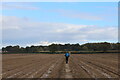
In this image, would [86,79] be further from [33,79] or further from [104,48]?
[104,48]

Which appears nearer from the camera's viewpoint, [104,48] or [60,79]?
[60,79]

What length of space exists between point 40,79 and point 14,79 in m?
1.68

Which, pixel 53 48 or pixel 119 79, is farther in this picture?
pixel 53 48

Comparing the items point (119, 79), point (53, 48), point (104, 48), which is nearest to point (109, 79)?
point (119, 79)

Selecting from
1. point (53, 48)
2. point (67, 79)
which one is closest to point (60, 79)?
point (67, 79)

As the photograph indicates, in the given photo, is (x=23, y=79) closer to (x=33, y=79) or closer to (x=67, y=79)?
(x=33, y=79)

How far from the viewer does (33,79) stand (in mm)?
14297

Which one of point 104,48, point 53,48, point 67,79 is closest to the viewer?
point 67,79

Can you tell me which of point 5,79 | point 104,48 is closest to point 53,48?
point 104,48

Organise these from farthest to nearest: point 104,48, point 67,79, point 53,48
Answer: point 53,48 → point 104,48 → point 67,79

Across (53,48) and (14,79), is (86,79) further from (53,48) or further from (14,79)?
(53,48)

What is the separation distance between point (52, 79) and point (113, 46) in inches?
7436

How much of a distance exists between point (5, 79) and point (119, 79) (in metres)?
7.21

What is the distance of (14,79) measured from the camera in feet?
47.8
